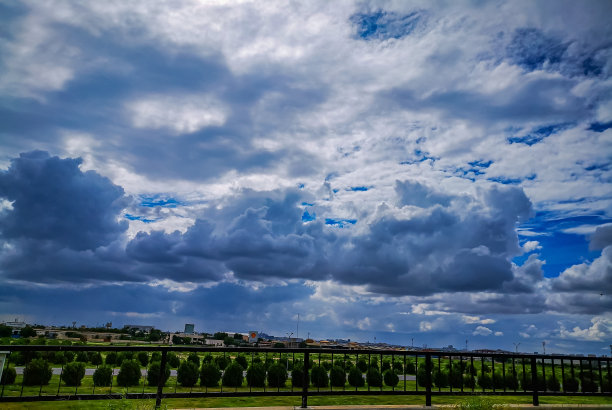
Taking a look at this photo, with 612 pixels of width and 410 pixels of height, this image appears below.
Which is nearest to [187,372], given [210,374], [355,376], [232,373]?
[210,374]

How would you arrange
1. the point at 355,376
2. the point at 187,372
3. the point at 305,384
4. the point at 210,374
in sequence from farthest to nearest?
1. the point at 187,372
2. the point at 210,374
3. the point at 355,376
4. the point at 305,384

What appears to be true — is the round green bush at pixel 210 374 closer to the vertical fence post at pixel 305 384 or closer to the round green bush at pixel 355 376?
the round green bush at pixel 355 376

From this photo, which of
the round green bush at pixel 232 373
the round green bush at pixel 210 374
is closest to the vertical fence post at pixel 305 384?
the round green bush at pixel 232 373

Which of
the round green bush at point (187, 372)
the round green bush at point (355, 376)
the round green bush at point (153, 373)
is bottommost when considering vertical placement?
the round green bush at point (153, 373)

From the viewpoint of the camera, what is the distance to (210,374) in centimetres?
1548

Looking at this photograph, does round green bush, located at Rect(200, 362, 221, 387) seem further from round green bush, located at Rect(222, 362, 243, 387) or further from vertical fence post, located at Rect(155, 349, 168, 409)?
vertical fence post, located at Rect(155, 349, 168, 409)

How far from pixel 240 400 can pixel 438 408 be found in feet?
19.4

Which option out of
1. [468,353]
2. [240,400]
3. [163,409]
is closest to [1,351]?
[163,409]

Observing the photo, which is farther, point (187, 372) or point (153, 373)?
point (153, 373)

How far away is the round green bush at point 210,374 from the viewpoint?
15.2m

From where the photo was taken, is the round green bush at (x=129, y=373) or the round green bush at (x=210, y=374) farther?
the round green bush at (x=129, y=373)

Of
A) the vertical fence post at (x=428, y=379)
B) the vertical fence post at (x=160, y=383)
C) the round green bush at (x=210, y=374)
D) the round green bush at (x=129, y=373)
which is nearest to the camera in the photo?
the vertical fence post at (x=160, y=383)

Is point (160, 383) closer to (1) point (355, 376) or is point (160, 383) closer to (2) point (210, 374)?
(1) point (355, 376)

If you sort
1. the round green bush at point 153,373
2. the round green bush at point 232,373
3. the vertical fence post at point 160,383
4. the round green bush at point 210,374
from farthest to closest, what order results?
the round green bush at point 153,373
the round green bush at point 210,374
the round green bush at point 232,373
the vertical fence post at point 160,383
